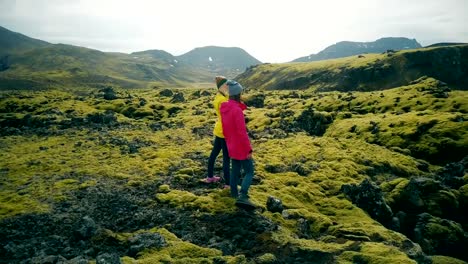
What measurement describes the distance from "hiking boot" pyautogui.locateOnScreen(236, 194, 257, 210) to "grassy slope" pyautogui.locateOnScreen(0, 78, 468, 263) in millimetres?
604

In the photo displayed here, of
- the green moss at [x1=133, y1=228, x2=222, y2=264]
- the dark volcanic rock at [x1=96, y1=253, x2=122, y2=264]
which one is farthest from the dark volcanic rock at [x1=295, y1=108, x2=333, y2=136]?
the dark volcanic rock at [x1=96, y1=253, x2=122, y2=264]

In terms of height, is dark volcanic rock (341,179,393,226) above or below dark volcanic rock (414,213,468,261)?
above

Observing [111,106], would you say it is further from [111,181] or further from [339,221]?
[339,221]

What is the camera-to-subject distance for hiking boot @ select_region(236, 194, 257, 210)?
16609 mm

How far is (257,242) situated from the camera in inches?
575

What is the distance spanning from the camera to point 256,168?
27.4m

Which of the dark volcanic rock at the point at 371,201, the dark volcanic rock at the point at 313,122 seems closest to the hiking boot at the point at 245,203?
the dark volcanic rock at the point at 371,201

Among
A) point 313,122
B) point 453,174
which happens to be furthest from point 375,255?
point 313,122

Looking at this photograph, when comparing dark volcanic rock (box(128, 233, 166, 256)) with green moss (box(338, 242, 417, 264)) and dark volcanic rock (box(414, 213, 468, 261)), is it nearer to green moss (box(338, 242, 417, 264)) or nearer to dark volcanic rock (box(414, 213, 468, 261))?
green moss (box(338, 242, 417, 264))

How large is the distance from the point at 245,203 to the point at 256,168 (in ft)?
35.6

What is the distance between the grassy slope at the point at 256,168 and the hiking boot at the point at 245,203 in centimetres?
60

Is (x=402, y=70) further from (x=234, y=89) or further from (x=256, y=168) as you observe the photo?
(x=234, y=89)

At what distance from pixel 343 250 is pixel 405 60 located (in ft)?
552

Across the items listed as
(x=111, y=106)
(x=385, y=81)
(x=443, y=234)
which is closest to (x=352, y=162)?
(x=443, y=234)
